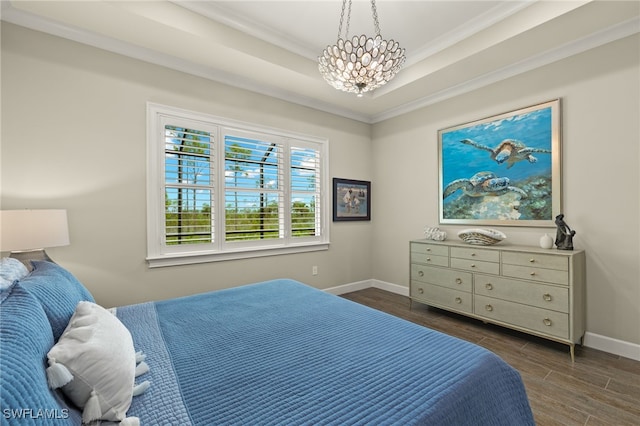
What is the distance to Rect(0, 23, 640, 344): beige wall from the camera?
2.28 m

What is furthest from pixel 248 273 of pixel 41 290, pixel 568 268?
pixel 568 268

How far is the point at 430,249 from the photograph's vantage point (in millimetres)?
3439

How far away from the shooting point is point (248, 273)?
3404mm

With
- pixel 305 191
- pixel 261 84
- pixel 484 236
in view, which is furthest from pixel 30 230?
pixel 484 236

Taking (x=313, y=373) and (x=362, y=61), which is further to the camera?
(x=362, y=61)

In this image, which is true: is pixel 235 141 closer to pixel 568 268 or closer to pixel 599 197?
pixel 568 268

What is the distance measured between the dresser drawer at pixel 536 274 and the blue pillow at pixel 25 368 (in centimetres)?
315

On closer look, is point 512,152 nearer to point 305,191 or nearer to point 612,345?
point 612,345

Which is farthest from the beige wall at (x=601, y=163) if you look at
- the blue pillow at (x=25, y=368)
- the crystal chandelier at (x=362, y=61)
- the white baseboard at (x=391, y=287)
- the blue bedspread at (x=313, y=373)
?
the blue pillow at (x=25, y=368)

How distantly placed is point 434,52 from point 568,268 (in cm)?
246

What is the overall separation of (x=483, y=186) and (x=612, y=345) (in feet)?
5.92

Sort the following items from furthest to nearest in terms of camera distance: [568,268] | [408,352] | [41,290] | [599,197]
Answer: [599,197] → [568,268] → [408,352] → [41,290]

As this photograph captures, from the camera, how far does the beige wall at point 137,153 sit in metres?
2.28

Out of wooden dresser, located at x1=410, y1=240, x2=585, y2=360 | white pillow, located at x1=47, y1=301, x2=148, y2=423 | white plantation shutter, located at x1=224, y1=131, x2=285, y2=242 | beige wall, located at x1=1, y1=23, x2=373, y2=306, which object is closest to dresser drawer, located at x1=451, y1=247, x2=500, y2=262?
wooden dresser, located at x1=410, y1=240, x2=585, y2=360
